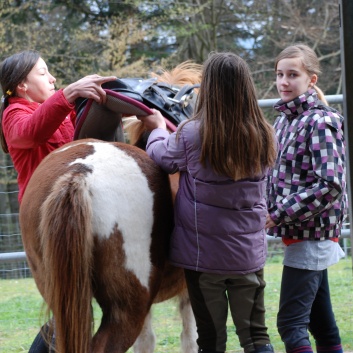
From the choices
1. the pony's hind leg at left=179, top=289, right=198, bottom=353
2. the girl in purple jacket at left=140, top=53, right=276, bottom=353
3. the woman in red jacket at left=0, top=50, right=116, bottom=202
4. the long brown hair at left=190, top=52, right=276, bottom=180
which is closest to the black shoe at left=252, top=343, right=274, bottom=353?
the girl in purple jacket at left=140, top=53, right=276, bottom=353

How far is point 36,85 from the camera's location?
3660 mm

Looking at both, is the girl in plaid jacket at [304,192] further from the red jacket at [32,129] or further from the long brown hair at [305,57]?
the red jacket at [32,129]

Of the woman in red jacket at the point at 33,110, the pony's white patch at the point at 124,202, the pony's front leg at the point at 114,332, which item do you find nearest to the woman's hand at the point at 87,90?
the woman in red jacket at the point at 33,110

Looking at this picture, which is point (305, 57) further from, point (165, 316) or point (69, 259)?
point (165, 316)

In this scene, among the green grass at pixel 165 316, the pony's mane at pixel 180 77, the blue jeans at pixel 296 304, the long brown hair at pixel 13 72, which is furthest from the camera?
the green grass at pixel 165 316

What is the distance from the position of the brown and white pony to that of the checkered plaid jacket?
2.14 feet

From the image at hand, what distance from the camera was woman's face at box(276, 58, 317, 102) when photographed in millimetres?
3480

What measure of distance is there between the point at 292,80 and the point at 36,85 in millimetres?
1359

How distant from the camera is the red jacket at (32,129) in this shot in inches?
128

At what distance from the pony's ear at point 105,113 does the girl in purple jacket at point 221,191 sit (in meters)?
0.33

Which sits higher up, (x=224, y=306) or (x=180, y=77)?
(x=180, y=77)

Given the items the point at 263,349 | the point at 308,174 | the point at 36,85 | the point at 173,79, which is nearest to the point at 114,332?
the point at 263,349

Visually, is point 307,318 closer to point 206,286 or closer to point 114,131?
point 206,286

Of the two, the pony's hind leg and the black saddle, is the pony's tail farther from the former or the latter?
the pony's hind leg
